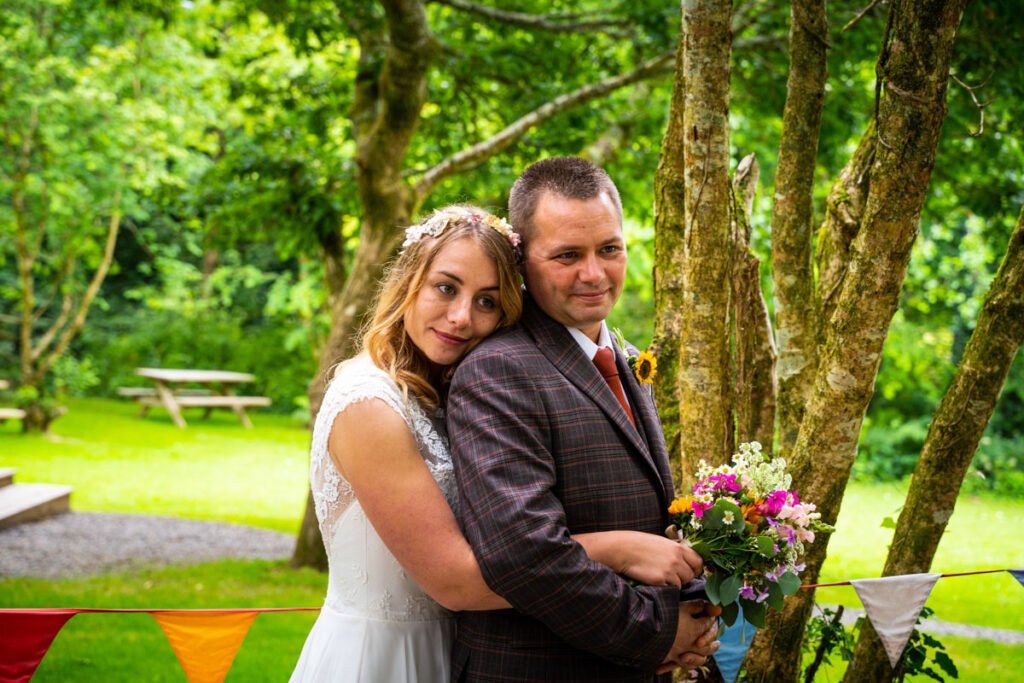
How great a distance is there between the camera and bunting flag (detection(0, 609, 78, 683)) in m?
3.07

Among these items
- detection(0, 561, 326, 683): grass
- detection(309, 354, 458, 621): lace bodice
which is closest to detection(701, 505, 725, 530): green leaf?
detection(309, 354, 458, 621): lace bodice

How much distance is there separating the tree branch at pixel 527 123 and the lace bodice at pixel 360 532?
5.48m

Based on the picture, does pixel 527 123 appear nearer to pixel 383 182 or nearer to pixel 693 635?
pixel 383 182

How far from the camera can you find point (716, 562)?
2174 mm

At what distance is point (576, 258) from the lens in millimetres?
2359

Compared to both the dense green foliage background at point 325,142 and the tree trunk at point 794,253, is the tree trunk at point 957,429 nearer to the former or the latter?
the tree trunk at point 794,253

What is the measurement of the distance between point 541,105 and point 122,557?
18.7 feet

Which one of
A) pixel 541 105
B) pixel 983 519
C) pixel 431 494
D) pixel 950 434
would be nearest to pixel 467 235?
pixel 431 494

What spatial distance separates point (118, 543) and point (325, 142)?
452 centimetres

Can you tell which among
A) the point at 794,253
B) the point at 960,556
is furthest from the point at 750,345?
the point at 960,556

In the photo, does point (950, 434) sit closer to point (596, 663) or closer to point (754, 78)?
point (596, 663)

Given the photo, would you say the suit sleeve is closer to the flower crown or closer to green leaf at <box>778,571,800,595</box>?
green leaf at <box>778,571,800,595</box>

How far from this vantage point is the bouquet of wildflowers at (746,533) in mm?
2174

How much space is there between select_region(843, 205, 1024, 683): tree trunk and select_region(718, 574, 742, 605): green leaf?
1.53 meters
